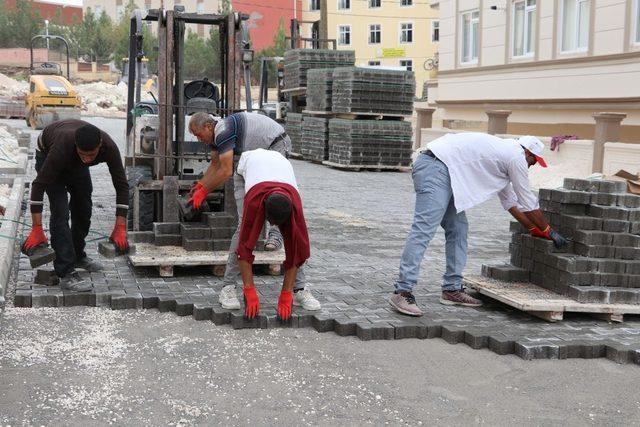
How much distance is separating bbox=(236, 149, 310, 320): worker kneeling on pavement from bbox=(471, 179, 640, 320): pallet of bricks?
5.88 feet

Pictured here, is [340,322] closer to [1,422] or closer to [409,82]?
[1,422]

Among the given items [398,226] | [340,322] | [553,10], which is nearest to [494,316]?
[340,322]

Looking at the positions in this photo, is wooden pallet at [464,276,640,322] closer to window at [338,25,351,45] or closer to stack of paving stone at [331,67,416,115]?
stack of paving stone at [331,67,416,115]

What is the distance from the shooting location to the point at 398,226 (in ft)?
38.0

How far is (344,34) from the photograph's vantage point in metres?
62.1

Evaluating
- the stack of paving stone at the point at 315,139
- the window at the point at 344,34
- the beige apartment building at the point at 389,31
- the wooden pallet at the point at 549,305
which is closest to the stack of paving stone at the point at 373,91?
the stack of paving stone at the point at 315,139

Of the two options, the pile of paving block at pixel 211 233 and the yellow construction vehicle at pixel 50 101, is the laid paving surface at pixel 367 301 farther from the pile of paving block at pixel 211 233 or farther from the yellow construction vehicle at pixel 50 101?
the yellow construction vehicle at pixel 50 101

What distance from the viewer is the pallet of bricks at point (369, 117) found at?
19.6 m

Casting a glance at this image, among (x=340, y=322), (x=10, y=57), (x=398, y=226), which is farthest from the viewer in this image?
(x=10, y=57)

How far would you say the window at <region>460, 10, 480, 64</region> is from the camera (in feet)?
82.7

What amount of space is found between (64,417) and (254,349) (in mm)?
1612

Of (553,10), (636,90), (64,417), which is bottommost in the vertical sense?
(64,417)

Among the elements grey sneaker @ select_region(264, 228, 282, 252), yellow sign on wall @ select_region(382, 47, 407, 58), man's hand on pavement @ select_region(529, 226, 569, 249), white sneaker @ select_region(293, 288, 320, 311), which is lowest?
white sneaker @ select_region(293, 288, 320, 311)

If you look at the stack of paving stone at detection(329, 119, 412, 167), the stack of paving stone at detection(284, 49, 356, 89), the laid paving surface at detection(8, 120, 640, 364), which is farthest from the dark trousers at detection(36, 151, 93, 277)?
the stack of paving stone at detection(284, 49, 356, 89)
